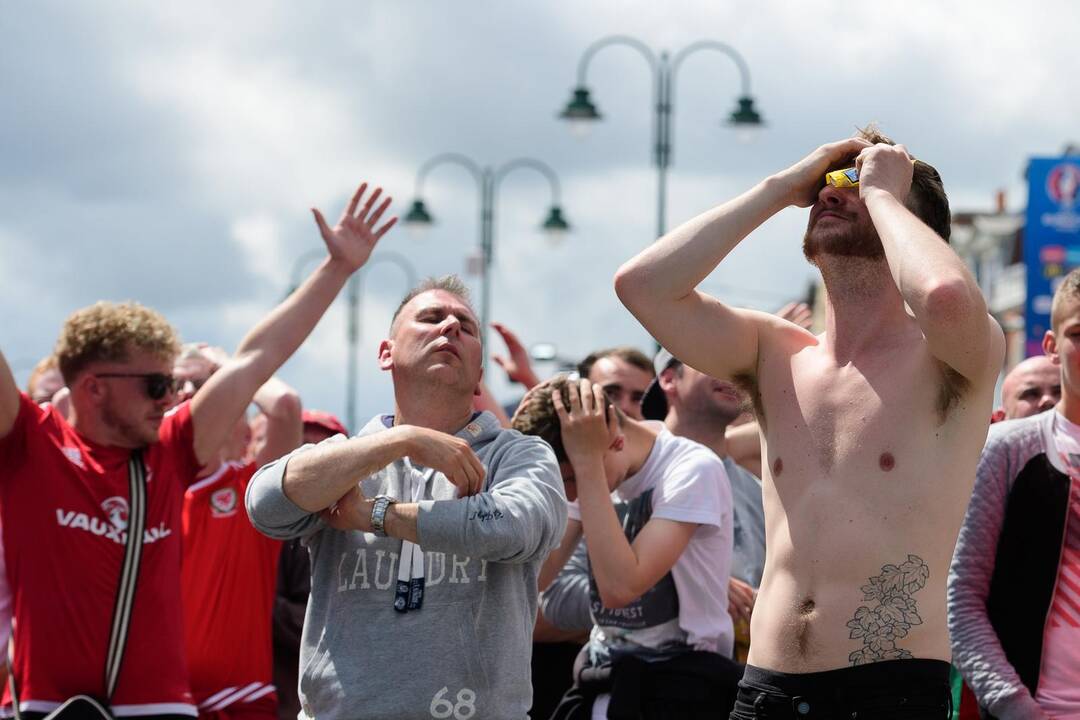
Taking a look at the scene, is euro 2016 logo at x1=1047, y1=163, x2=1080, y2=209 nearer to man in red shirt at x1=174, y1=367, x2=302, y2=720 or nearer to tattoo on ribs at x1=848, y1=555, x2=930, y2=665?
man in red shirt at x1=174, y1=367, x2=302, y2=720

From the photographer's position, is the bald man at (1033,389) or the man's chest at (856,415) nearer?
the man's chest at (856,415)

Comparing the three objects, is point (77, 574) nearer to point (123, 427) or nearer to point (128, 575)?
point (128, 575)

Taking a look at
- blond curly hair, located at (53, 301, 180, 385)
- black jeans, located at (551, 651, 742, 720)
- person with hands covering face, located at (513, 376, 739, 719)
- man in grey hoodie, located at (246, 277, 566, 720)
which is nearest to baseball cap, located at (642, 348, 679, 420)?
person with hands covering face, located at (513, 376, 739, 719)

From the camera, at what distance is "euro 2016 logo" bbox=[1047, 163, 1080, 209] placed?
25438 millimetres

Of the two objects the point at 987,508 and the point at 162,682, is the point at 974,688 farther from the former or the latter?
the point at 162,682

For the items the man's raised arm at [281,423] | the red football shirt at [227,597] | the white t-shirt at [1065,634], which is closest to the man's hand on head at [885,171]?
the white t-shirt at [1065,634]

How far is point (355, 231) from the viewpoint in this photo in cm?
579

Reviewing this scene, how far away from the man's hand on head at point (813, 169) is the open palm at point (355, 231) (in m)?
2.02

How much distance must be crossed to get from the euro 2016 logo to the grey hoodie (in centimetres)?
2281

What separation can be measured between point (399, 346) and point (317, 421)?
3.29 metres

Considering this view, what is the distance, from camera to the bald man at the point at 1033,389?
21.5ft

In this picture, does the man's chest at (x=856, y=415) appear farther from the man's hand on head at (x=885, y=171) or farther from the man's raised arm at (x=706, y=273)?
the man's hand on head at (x=885, y=171)

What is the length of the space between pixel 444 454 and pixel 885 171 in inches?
52.8

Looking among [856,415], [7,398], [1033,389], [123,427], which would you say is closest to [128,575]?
[123,427]
